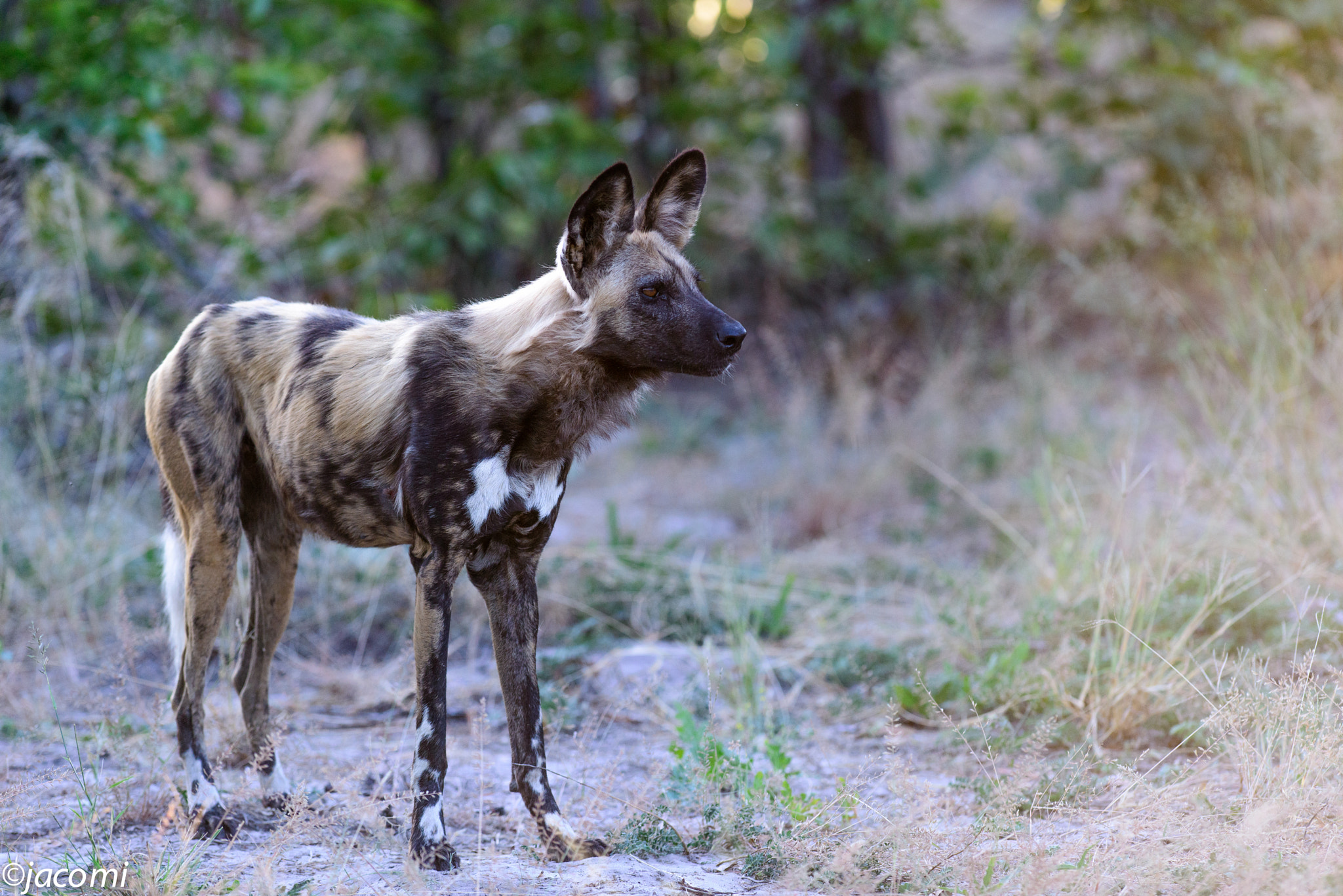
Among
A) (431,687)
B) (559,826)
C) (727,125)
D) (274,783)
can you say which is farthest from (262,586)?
(727,125)

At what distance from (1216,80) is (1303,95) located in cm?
117

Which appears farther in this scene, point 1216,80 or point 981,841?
point 1216,80

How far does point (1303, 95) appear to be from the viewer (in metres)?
7.64

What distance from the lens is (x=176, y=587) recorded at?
11.7 feet

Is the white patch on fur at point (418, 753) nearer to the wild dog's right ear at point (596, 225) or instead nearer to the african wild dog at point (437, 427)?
the african wild dog at point (437, 427)

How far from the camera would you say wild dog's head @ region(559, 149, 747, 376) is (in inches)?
123

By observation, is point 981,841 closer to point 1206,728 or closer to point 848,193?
point 1206,728

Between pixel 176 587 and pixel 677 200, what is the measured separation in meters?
1.91

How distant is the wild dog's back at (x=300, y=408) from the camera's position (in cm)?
318

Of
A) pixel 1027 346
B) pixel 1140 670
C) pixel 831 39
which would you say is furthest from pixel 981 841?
pixel 831 39

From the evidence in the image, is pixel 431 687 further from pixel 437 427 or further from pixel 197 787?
pixel 197 787

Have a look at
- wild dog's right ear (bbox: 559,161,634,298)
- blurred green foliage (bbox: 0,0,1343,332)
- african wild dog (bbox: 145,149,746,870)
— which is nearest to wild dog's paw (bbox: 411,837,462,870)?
african wild dog (bbox: 145,149,746,870)

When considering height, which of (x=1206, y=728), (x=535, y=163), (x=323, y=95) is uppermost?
(x=323, y=95)

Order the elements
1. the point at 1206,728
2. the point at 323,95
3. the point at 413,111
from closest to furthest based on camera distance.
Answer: the point at 1206,728
the point at 413,111
the point at 323,95
